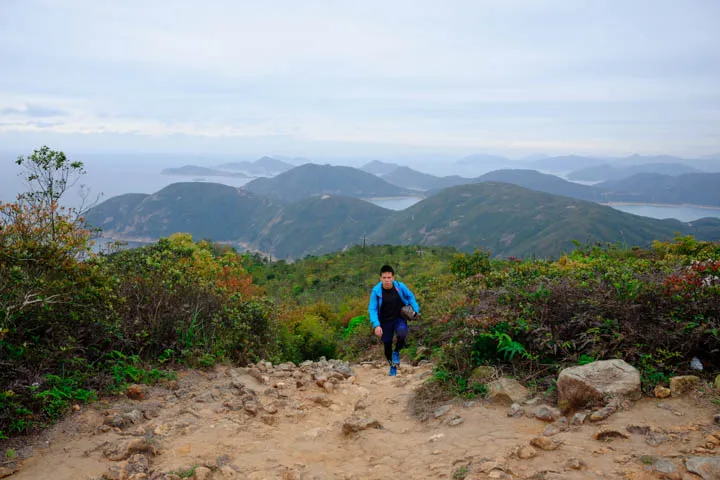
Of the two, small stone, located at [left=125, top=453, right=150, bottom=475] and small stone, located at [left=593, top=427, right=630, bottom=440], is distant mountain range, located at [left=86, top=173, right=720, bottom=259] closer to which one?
small stone, located at [left=593, top=427, right=630, bottom=440]

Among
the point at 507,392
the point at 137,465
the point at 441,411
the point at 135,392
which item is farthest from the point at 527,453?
the point at 135,392

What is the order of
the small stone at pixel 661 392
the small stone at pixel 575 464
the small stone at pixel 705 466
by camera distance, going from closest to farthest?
the small stone at pixel 705 466 → the small stone at pixel 575 464 → the small stone at pixel 661 392

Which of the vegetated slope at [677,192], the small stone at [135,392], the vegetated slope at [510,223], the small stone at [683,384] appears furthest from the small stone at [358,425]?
the vegetated slope at [677,192]

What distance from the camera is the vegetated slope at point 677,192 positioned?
15912cm

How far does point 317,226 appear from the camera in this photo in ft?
487

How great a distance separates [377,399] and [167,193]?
18370cm

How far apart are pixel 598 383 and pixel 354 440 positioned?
253 centimetres

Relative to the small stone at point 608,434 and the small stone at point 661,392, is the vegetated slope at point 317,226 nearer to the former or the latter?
the small stone at point 661,392

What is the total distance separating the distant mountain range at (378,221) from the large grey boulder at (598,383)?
284 feet

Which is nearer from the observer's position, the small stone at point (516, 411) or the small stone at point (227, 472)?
the small stone at point (227, 472)

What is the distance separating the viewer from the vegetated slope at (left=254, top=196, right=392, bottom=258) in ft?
450

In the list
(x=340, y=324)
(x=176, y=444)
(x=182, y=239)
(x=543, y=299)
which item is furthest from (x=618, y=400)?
(x=182, y=239)

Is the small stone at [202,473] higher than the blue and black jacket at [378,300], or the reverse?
the blue and black jacket at [378,300]

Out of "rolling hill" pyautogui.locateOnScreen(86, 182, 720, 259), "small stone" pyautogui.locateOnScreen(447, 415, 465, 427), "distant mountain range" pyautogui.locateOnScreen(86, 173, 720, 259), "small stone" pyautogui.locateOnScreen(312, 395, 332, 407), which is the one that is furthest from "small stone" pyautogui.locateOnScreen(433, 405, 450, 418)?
"rolling hill" pyautogui.locateOnScreen(86, 182, 720, 259)
